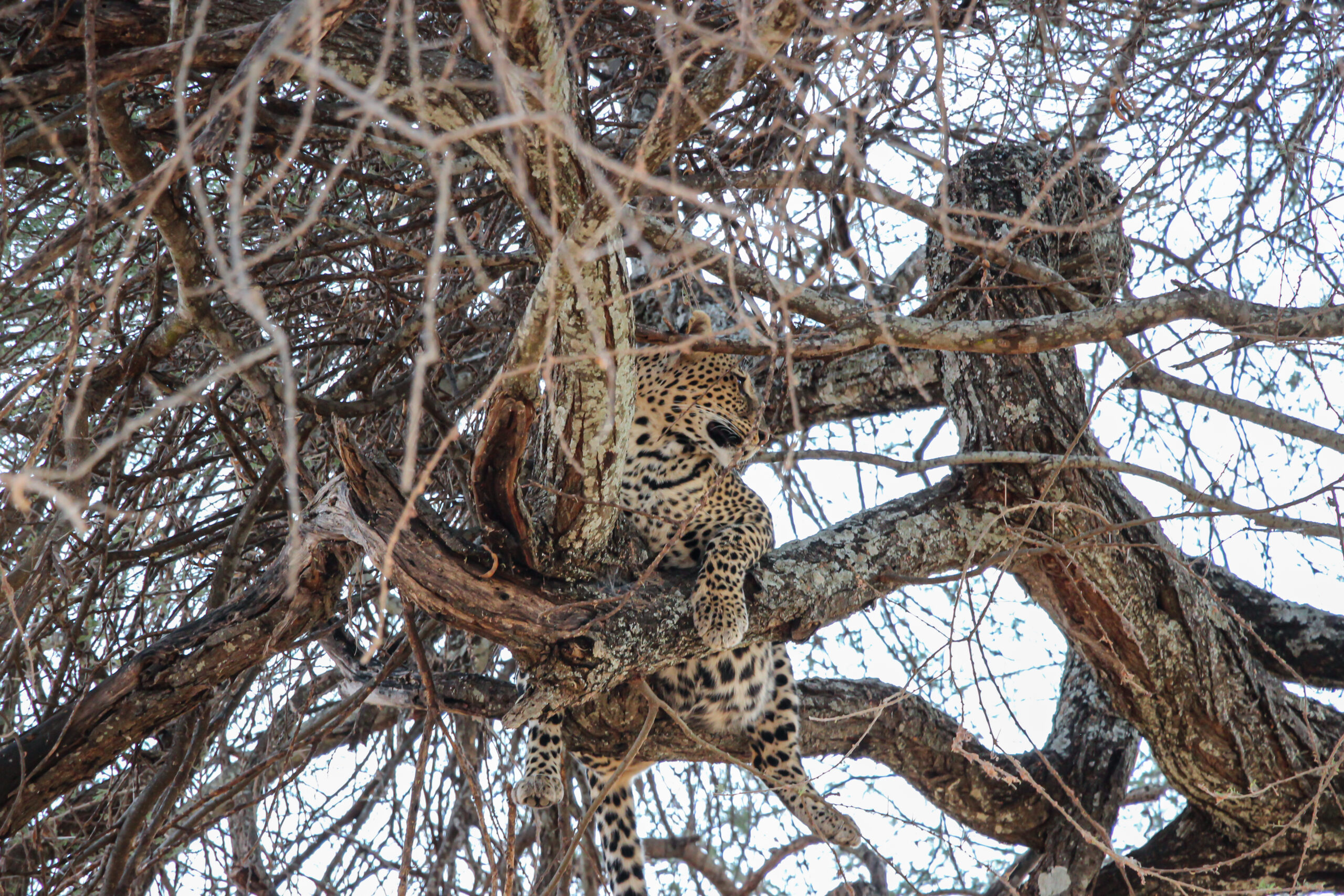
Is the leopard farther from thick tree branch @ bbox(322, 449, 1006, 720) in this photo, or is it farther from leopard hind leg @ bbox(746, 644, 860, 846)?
thick tree branch @ bbox(322, 449, 1006, 720)

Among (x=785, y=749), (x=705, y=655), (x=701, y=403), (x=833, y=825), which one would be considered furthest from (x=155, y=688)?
(x=701, y=403)

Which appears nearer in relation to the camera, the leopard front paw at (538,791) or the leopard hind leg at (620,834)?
the leopard front paw at (538,791)

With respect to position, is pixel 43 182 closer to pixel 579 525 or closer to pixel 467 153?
pixel 467 153

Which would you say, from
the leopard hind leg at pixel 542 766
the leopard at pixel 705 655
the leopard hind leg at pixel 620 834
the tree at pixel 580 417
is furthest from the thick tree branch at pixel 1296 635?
the leopard hind leg at pixel 542 766

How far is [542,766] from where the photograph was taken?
3.80 metres

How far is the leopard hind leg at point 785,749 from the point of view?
4.12 m

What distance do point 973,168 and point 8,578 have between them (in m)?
3.62

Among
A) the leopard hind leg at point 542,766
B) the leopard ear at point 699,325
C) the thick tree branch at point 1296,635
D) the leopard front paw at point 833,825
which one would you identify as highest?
the leopard ear at point 699,325

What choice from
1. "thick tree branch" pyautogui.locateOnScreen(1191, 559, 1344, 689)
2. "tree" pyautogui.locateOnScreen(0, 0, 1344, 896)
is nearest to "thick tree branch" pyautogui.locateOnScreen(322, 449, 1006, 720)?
"tree" pyautogui.locateOnScreen(0, 0, 1344, 896)

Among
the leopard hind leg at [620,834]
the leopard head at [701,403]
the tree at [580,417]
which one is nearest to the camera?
the tree at [580,417]

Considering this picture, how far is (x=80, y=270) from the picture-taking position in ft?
6.55

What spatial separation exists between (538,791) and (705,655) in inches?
28.9

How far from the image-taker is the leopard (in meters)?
3.64

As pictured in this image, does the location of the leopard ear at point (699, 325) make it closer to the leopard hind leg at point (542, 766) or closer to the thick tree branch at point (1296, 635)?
the leopard hind leg at point (542, 766)
